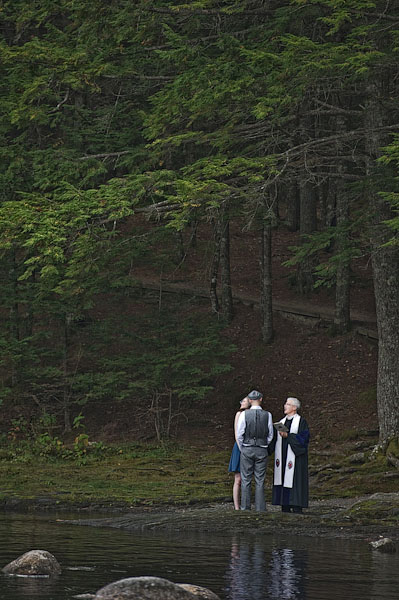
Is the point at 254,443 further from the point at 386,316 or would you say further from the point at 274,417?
the point at 274,417

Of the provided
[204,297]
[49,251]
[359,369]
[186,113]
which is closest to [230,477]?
[49,251]

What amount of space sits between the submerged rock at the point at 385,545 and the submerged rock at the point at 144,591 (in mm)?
4769

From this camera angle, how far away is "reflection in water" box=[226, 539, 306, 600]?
30.4ft

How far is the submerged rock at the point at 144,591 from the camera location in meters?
8.10

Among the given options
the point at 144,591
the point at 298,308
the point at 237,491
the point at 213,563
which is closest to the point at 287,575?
the point at 213,563

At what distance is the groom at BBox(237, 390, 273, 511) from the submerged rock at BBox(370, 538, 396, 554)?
335 cm

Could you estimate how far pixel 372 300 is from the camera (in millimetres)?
33750

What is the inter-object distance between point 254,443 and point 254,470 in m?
0.46

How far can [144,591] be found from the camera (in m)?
8.13

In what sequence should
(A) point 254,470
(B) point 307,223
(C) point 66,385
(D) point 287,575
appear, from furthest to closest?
1. (B) point 307,223
2. (C) point 66,385
3. (A) point 254,470
4. (D) point 287,575

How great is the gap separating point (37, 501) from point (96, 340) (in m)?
9.24

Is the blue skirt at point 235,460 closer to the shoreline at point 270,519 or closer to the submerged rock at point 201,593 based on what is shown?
the shoreline at point 270,519

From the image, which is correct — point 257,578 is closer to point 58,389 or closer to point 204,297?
point 58,389

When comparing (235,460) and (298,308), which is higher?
(298,308)
